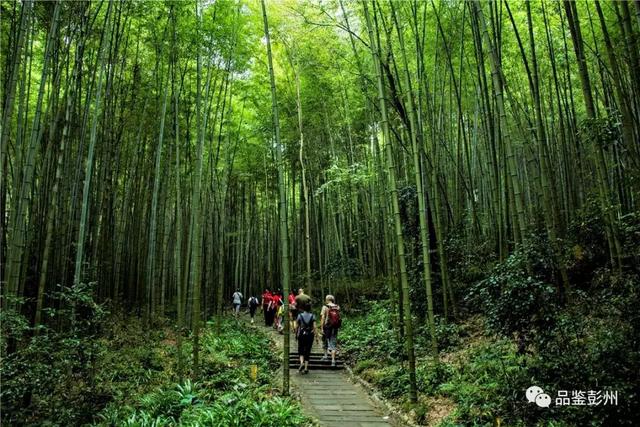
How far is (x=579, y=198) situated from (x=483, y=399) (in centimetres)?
552

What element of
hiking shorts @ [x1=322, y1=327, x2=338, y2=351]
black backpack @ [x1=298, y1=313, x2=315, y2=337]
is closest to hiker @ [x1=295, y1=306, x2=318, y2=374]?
black backpack @ [x1=298, y1=313, x2=315, y2=337]

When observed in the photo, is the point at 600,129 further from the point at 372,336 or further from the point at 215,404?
the point at 372,336

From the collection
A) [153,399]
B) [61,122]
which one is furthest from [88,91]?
[153,399]

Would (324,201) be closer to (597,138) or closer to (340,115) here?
(340,115)

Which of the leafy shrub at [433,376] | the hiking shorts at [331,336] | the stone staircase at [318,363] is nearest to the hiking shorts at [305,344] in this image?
the hiking shorts at [331,336]

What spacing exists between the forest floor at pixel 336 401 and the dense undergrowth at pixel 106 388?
31cm

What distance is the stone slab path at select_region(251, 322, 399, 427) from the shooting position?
4117 mm

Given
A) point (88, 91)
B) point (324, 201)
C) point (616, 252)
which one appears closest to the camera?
point (616, 252)

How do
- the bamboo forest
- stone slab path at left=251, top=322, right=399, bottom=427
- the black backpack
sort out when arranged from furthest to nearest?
the black backpack, stone slab path at left=251, top=322, right=399, bottom=427, the bamboo forest

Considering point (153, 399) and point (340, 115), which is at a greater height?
point (340, 115)

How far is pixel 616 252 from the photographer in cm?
443

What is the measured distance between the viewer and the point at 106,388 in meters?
4.85

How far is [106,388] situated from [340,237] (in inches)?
302

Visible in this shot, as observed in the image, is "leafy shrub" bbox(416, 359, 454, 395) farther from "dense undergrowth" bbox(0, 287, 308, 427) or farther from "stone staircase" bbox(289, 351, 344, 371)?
"stone staircase" bbox(289, 351, 344, 371)
